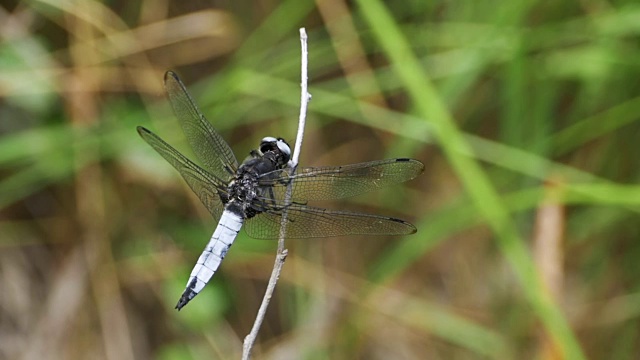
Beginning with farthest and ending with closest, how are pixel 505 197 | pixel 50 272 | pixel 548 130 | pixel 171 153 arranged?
pixel 50 272 < pixel 548 130 < pixel 505 197 < pixel 171 153

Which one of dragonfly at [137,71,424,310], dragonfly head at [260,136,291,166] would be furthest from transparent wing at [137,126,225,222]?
dragonfly head at [260,136,291,166]

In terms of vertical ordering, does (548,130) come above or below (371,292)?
above

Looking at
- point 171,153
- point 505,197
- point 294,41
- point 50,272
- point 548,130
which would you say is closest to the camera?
point 171,153

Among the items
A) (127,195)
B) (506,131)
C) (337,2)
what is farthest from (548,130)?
(127,195)

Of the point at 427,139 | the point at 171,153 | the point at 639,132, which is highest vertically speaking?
the point at 639,132

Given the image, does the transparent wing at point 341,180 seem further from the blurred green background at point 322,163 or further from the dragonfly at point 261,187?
the blurred green background at point 322,163

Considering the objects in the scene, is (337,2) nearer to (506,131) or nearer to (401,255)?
(506,131)

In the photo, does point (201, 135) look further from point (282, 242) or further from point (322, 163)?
point (322, 163)
